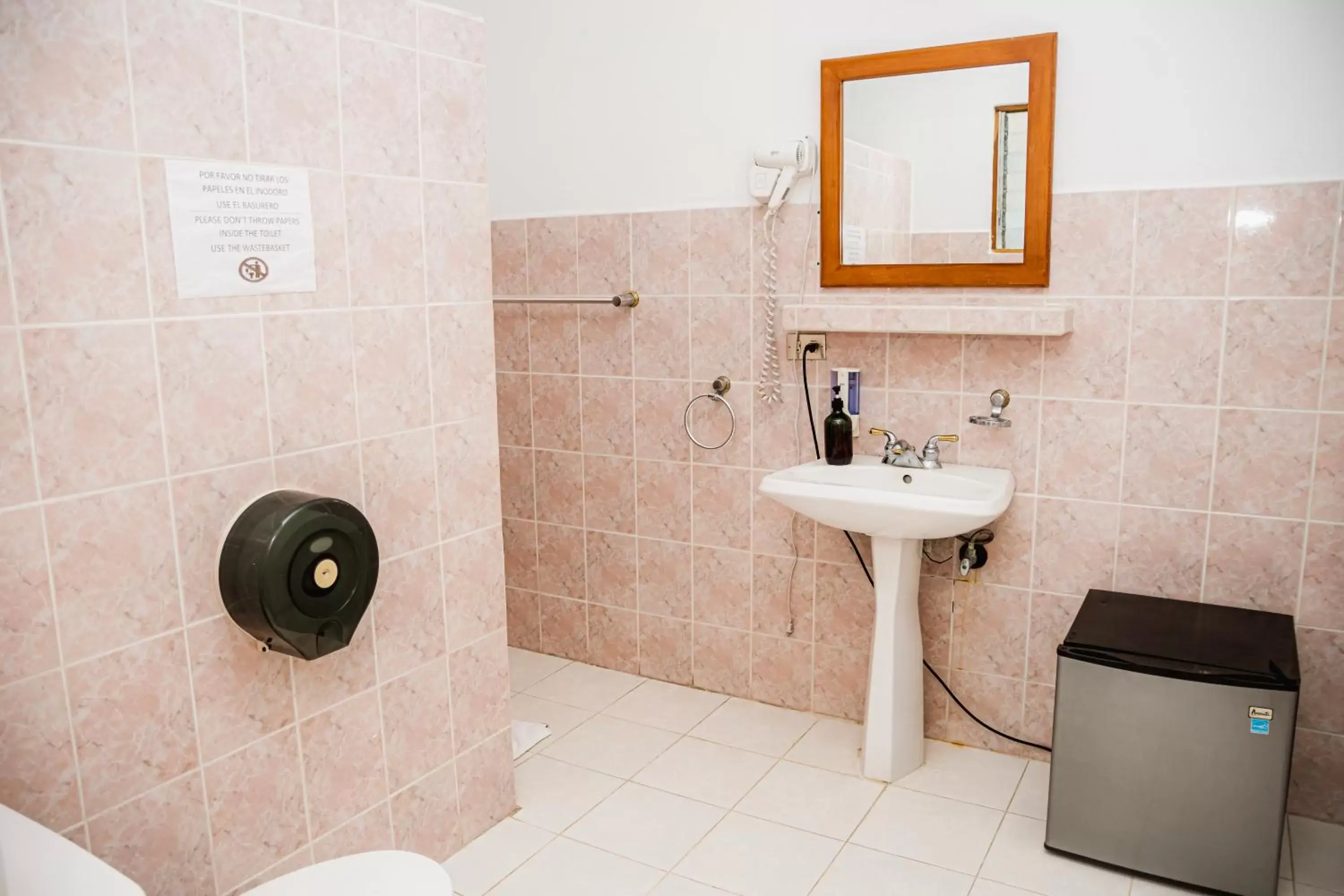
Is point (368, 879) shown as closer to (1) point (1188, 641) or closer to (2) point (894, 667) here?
(2) point (894, 667)

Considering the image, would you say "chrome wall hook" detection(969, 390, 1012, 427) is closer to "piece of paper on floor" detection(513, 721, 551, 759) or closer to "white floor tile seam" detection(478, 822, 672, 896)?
"white floor tile seam" detection(478, 822, 672, 896)

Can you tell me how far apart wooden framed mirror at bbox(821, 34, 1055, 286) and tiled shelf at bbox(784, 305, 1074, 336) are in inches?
5.3

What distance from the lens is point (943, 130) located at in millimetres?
2650

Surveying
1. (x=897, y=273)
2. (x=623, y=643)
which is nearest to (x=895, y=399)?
(x=897, y=273)

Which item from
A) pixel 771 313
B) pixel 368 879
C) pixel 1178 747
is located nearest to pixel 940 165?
pixel 771 313

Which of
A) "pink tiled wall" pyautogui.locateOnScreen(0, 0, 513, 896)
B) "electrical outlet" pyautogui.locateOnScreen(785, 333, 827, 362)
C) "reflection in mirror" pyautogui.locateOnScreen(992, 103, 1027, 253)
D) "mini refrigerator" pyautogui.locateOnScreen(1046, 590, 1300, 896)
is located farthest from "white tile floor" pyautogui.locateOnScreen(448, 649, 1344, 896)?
"reflection in mirror" pyautogui.locateOnScreen(992, 103, 1027, 253)

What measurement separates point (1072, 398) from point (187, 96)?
220 cm

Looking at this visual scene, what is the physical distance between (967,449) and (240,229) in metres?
1.97

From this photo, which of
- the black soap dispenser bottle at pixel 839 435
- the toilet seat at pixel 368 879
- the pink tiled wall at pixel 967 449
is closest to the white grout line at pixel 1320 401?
the pink tiled wall at pixel 967 449

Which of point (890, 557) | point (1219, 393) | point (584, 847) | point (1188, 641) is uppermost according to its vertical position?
point (1219, 393)

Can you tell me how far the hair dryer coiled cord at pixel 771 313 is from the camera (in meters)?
2.96

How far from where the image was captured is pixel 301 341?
197 centimetres

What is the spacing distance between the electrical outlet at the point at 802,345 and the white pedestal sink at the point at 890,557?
1.13ft

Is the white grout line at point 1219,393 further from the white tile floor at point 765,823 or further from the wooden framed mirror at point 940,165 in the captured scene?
the white tile floor at point 765,823
